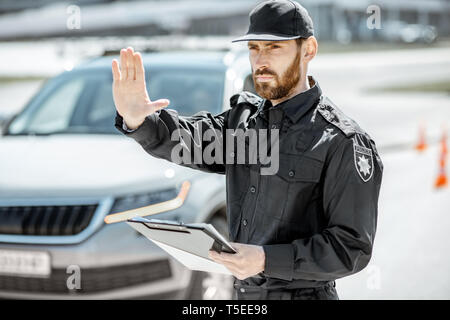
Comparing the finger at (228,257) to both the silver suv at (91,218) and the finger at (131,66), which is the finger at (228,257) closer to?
the finger at (131,66)

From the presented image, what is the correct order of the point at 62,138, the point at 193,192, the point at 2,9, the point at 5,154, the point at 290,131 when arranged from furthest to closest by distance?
the point at 2,9 → the point at 62,138 → the point at 5,154 → the point at 193,192 → the point at 290,131

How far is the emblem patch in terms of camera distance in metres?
2.00

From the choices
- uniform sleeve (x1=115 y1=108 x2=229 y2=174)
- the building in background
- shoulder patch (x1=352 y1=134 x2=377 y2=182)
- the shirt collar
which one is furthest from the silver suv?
the building in background

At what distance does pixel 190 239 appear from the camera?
199cm

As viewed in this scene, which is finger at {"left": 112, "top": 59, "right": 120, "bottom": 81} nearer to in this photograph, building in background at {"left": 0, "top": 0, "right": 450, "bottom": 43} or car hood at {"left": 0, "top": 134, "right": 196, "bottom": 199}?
car hood at {"left": 0, "top": 134, "right": 196, "bottom": 199}

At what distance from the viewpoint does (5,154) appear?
4402 millimetres

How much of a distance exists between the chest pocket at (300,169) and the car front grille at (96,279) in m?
1.86

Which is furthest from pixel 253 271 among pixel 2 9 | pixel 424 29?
pixel 424 29

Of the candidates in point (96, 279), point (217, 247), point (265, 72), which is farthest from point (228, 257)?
point (96, 279)

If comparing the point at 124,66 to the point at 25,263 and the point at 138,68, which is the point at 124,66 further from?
the point at 25,263

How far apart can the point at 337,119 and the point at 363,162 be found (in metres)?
0.18
